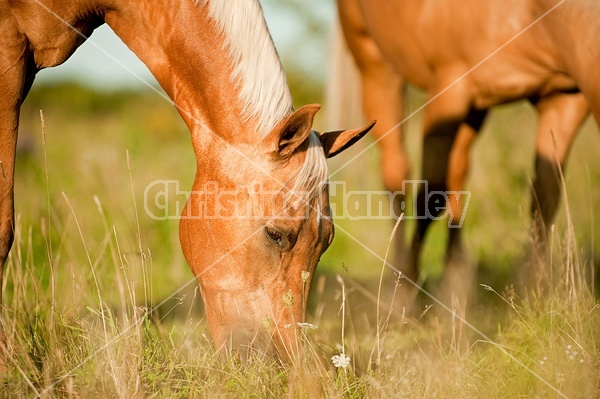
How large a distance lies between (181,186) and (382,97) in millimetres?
1900

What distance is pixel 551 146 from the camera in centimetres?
421

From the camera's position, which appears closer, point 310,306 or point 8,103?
point 8,103

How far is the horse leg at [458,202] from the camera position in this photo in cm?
438

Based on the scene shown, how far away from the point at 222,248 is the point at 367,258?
248 centimetres

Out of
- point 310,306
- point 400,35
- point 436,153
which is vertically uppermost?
point 400,35

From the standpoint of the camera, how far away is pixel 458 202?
470cm

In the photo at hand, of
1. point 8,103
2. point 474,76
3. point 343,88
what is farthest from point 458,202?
point 8,103

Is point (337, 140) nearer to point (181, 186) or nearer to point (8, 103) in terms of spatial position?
point (8, 103)

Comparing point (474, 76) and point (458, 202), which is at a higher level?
point (474, 76)

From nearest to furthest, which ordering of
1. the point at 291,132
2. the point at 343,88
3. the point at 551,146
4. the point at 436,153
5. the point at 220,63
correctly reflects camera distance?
the point at 291,132, the point at 220,63, the point at 551,146, the point at 436,153, the point at 343,88

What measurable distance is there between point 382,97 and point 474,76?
1.39 m

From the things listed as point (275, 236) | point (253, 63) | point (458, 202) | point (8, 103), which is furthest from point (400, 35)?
point (8, 103)

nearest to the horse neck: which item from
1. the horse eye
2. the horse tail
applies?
the horse eye

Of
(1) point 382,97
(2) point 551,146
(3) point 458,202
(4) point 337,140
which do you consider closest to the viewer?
(4) point 337,140
